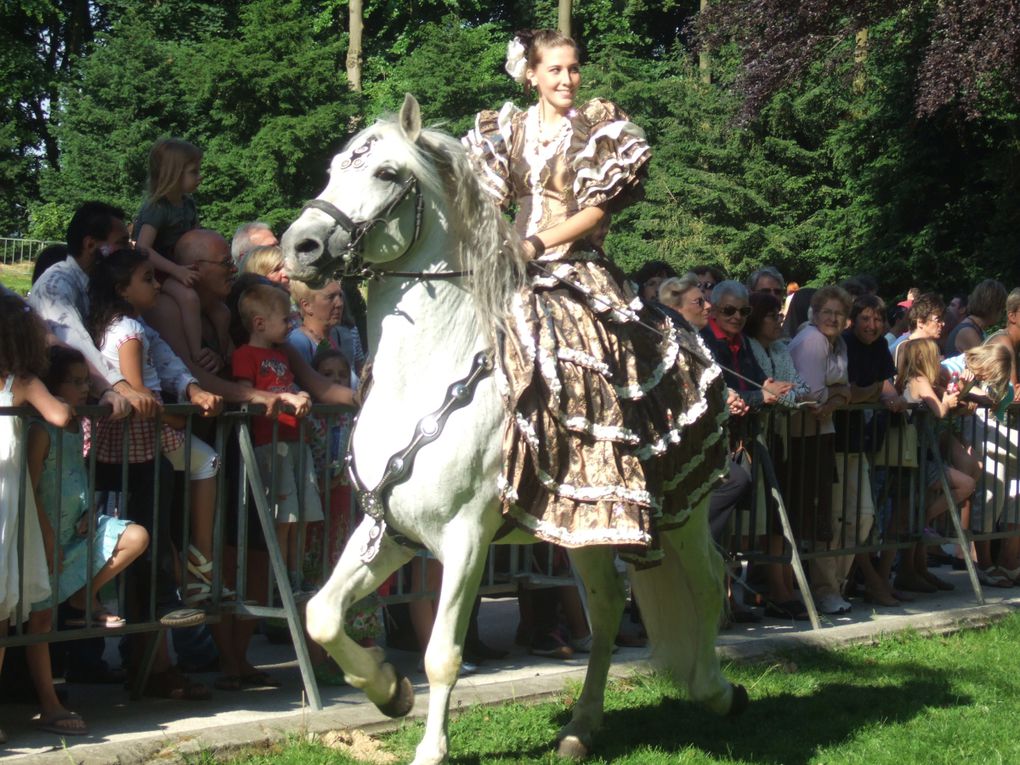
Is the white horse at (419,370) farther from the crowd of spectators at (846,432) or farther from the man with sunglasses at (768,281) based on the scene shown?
the man with sunglasses at (768,281)

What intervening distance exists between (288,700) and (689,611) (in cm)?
183

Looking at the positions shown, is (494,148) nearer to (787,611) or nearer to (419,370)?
(419,370)

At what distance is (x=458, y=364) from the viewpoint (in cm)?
485

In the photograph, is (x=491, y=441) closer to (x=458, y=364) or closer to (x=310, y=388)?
(x=458, y=364)

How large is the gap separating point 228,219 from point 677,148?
10.2m

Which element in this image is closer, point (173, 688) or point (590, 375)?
point (590, 375)

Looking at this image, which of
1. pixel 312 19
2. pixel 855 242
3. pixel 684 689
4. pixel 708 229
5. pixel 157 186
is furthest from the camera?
pixel 312 19

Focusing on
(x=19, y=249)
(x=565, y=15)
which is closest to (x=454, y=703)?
(x=565, y=15)

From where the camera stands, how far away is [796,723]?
5.98 m

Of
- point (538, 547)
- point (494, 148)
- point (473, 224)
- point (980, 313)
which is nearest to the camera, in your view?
point (473, 224)

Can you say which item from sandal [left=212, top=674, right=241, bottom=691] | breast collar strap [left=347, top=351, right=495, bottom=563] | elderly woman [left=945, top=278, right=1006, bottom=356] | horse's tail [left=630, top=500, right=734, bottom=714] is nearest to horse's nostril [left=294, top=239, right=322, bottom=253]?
breast collar strap [left=347, top=351, right=495, bottom=563]

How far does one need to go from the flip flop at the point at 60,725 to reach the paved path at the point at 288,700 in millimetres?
35

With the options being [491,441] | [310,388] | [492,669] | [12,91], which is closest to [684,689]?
[492,669]

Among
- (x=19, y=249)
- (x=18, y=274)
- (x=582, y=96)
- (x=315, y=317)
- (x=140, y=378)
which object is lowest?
(x=140, y=378)
